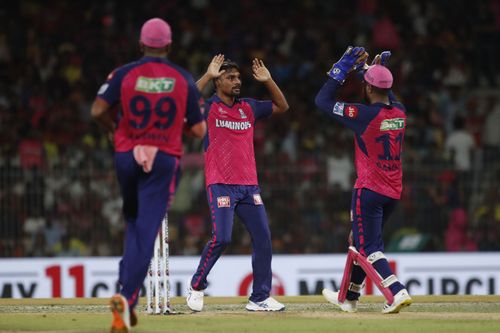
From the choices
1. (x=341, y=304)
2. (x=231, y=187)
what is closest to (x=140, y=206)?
(x=231, y=187)

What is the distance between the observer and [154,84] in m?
9.39

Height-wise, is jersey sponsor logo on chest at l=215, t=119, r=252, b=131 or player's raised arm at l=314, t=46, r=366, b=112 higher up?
player's raised arm at l=314, t=46, r=366, b=112

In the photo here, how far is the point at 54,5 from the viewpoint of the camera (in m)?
22.8

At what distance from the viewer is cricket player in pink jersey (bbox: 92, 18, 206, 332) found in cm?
938

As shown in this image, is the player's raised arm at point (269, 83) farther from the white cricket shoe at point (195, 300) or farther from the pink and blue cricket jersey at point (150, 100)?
the pink and blue cricket jersey at point (150, 100)

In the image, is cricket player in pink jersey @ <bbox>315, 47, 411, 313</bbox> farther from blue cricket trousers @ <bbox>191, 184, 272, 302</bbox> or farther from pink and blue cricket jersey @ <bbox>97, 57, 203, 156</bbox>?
pink and blue cricket jersey @ <bbox>97, 57, 203, 156</bbox>

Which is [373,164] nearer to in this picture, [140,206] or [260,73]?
[260,73]

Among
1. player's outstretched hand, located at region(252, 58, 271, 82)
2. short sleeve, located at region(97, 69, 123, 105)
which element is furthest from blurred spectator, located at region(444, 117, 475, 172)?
short sleeve, located at region(97, 69, 123, 105)

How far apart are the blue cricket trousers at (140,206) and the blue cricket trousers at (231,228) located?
7.15ft

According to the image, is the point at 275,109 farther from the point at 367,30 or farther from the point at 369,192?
the point at 367,30

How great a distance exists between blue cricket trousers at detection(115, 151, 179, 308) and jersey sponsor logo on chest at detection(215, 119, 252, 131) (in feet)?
7.54

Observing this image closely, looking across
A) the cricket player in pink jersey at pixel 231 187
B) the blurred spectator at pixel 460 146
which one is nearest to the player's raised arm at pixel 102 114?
the cricket player in pink jersey at pixel 231 187

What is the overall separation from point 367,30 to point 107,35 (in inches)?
191

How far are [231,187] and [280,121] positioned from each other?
28.0 ft
